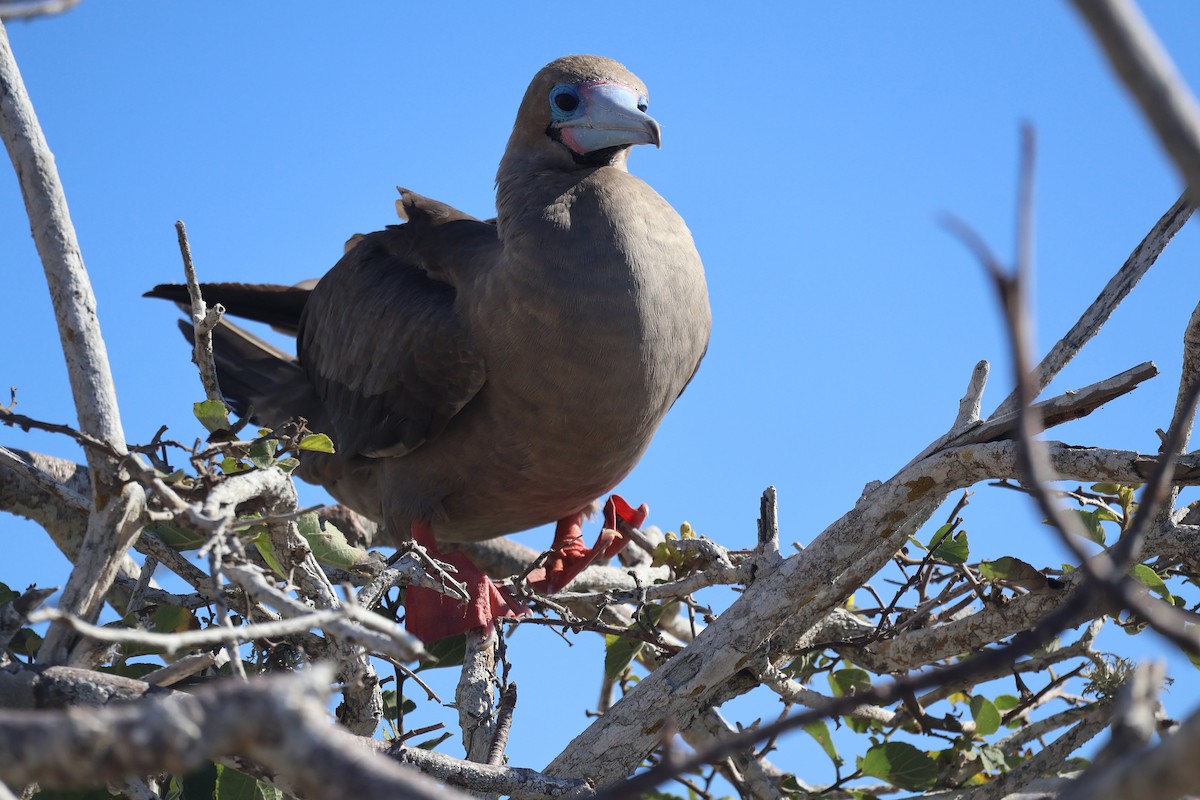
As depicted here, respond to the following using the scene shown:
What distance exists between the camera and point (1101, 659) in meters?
3.58

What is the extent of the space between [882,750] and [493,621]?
130cm

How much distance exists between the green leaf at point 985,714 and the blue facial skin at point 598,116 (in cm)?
225

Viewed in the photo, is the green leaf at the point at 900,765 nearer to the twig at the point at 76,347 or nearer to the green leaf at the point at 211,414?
the green leaf at the point at 211,414

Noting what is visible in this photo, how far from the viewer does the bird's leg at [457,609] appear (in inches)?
151

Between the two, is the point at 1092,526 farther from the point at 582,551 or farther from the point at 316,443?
the point at 582,551

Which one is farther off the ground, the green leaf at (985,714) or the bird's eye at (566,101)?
the bird's eye at (566,101)

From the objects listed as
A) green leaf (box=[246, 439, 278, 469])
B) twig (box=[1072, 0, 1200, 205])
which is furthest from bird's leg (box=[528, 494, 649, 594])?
twig (box=[1072, 0, 1200, 205])

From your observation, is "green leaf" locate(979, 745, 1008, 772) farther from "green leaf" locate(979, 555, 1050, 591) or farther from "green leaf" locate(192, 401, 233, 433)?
"green leaf" locate(192, 401, 233, 433)

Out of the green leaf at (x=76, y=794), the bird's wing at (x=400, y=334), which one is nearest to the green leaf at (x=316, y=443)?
the green leaf at (x=76, y=794)

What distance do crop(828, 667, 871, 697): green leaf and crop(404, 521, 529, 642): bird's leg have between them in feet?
3.75

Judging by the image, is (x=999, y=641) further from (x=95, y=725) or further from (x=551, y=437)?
(x=95, y=725)

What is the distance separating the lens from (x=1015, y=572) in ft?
10.3

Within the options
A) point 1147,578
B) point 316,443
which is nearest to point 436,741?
point 316,443

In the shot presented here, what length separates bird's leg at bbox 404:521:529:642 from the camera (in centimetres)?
382
